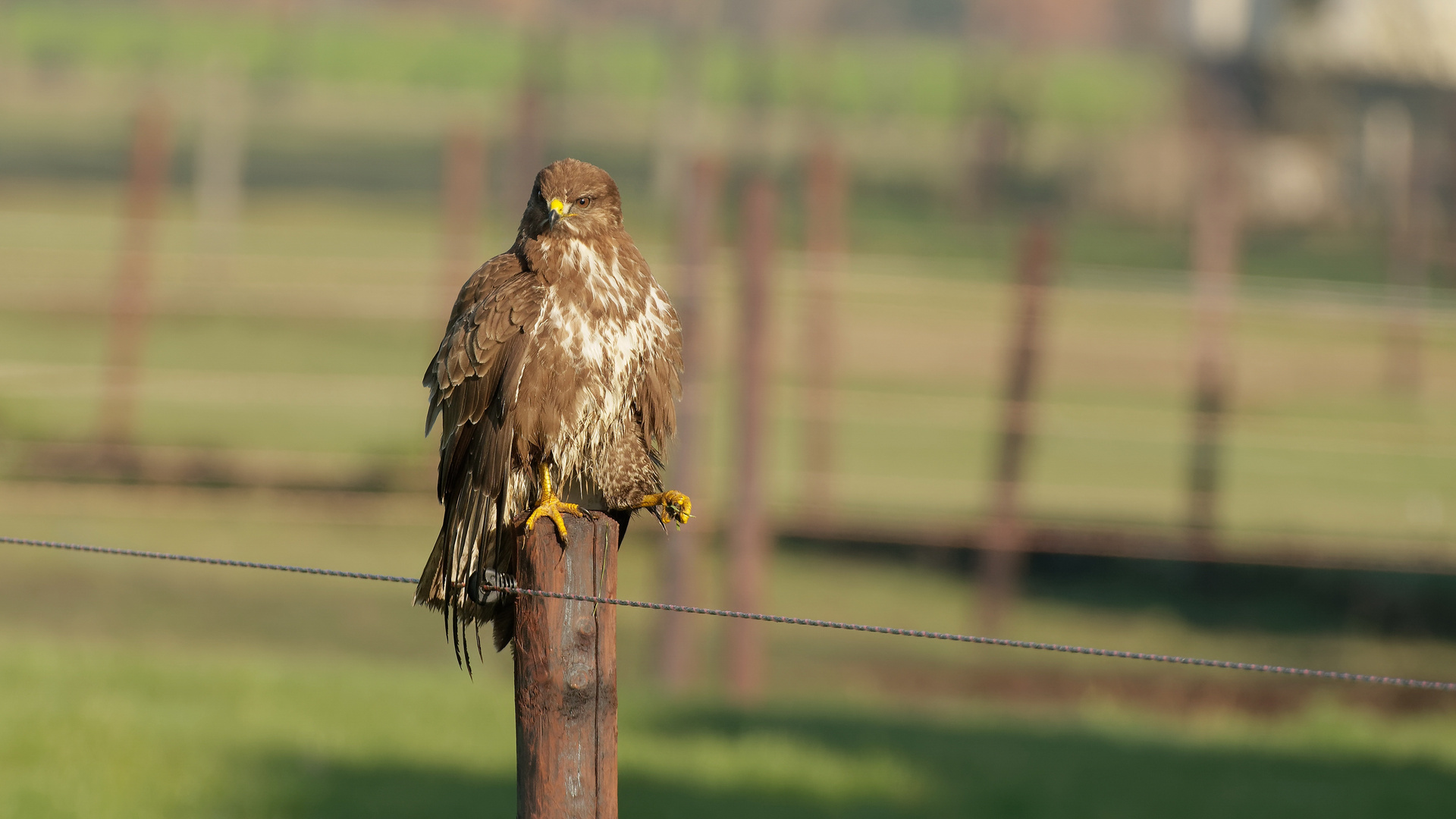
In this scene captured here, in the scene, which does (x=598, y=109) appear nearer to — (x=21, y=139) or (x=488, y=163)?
(x=488, y=163)

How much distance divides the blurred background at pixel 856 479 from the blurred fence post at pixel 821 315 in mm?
51

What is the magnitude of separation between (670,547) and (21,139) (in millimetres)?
40923

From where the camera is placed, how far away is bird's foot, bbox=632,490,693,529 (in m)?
3.57

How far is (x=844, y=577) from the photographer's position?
36.7 ft

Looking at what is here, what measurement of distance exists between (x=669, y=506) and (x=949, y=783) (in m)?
3.35

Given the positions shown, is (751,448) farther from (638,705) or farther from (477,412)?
(477,412)

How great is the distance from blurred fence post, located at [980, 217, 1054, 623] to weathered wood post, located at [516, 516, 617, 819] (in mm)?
7291

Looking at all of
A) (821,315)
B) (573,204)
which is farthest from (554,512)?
(821,315)

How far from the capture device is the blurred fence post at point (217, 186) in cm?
2372

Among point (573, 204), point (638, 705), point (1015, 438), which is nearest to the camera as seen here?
point (573, 204)

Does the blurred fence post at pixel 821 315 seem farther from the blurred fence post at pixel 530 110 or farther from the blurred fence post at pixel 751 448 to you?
the blurred fence post at pixel 751 448

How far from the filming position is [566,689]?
3035mm

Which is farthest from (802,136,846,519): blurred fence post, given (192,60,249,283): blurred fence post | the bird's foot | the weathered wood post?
the weathered wood post

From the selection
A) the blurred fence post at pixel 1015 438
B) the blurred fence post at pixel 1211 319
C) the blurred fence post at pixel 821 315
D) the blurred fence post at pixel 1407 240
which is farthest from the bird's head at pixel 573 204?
the blurred fence post at pixel 1407 240
